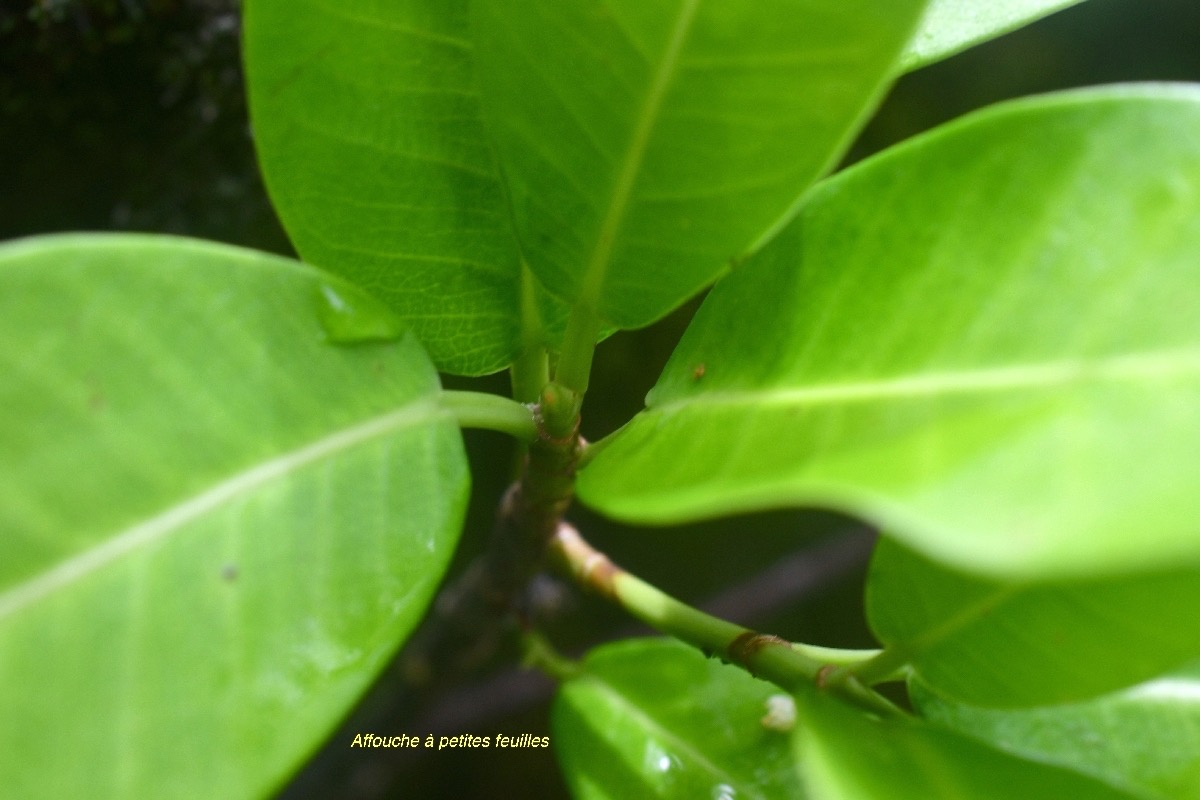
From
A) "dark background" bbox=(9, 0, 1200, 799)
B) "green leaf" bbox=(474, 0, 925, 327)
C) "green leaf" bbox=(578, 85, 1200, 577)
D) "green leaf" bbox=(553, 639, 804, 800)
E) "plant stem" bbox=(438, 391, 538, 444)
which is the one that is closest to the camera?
"green leaf" bbox=(578, 85, 1200, 577)

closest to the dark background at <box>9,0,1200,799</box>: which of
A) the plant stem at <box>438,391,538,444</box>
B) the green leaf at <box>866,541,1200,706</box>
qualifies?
the plant stem at <box>438,391,538,444</box>

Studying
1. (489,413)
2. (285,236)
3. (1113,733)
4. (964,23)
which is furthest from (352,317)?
(285,236)

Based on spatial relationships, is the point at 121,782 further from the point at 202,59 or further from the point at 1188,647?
the point at 202,59

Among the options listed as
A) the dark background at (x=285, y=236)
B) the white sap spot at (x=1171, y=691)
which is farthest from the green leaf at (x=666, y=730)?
the dark background at (x=285, y=236)

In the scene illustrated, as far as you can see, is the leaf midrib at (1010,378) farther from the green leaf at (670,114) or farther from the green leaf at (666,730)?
the green leaf at (666,730)

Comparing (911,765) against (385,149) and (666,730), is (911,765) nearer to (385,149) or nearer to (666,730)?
(666,730)

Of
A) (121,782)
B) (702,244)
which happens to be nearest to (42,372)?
(121,782)

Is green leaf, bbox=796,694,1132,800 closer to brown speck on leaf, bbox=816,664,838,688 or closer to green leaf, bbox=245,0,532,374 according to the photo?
brown speck on leaf, bbox=816,664,838,688
